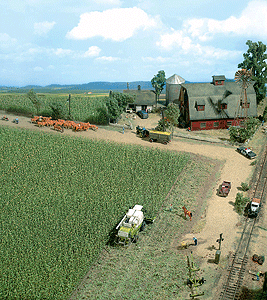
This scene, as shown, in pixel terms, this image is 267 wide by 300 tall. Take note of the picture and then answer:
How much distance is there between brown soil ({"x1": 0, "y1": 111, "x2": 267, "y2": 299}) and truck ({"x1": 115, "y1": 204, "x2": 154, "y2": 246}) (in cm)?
494

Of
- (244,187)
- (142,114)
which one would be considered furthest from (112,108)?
(244,187)

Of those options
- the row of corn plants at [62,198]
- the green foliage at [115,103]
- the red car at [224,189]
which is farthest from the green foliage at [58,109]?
the red car at [224,189]

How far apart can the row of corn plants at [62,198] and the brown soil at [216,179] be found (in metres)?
4.17

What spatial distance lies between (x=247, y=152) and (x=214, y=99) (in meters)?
17.6

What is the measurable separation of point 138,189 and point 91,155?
12.5 meters

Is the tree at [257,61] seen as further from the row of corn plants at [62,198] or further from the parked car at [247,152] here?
the row of corn plants at [62,198]

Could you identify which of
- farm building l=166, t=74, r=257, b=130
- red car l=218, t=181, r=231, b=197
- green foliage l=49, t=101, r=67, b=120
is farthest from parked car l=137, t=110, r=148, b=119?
red car l=218, t=181, r=231, b=197

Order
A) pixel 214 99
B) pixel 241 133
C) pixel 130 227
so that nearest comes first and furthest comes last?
pixel 130 227 < pixel 241 133 < pixel 214 99

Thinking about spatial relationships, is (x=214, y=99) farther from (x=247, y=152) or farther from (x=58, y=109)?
(x=58, y=109)

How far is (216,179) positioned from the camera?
35906mm

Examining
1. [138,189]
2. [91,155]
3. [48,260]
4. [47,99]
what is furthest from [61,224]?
[47,99]

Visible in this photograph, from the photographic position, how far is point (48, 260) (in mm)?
23328

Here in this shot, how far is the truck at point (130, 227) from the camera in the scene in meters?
24.2

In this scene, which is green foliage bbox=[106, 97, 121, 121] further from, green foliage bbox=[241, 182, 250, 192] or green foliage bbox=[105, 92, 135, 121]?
green foliage bbox=[241, 182, 250, 192]
